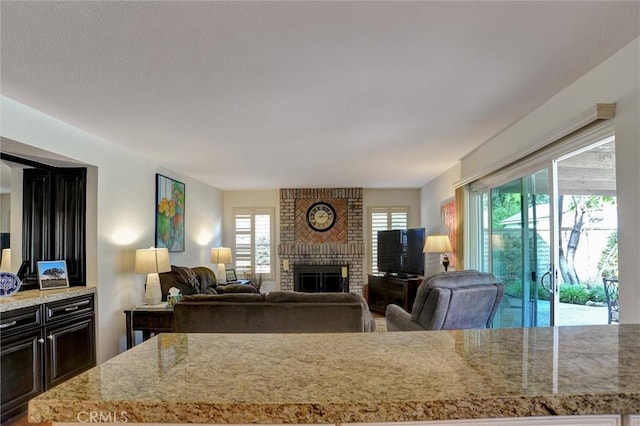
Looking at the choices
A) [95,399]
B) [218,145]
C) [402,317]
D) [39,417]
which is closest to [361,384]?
[95,399]

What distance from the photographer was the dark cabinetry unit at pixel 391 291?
6.15 m

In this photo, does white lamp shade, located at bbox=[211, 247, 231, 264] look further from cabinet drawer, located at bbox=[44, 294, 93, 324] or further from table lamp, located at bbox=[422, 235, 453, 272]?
table lamp, located at bbox=[422, 235, 453, 272]

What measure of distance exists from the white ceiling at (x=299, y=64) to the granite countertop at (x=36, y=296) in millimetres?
1463

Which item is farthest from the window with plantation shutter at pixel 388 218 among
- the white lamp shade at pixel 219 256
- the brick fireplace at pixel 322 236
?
the white lamp shade at pixel 219 256

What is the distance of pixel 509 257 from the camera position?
4.09 metres

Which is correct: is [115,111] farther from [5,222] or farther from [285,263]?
[285,263]

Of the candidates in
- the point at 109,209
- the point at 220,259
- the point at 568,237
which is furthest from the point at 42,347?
the point at 568,237

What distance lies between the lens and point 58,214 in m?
3.78

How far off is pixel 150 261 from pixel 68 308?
0.86 metres

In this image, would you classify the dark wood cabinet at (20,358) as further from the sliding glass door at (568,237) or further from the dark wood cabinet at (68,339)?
the sliding glass door at (568,237)

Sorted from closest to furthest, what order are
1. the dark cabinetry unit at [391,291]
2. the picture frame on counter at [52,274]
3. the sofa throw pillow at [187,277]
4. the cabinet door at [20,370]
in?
1. the cabinet door at [20,370]
2. the picture frame on counter at [52,274]
3. the sofa throw pillow at [187,277]
4. the dark cabinetry unit at [391,291]

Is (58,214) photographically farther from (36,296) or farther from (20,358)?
(20,358)

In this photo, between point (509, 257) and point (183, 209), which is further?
point (183, 209)

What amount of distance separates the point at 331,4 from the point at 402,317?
2.72 metres
